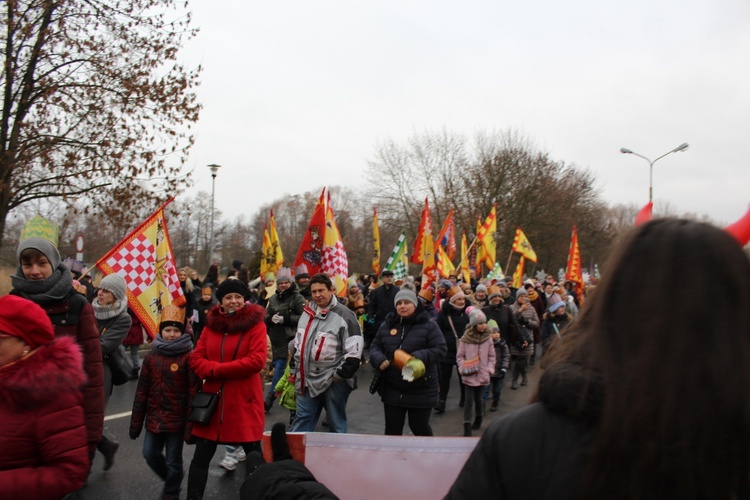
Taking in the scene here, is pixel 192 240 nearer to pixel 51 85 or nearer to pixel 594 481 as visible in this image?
pixel 51 85

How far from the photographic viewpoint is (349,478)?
7.29ft

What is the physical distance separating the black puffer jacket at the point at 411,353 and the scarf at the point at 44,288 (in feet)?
9.53

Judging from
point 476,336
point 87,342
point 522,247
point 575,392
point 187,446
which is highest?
point 522,247

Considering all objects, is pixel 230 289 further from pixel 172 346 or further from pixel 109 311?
pixel 109 311

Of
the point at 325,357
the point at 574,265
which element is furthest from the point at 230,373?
the point at 574,265

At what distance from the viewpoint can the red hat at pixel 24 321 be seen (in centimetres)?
228

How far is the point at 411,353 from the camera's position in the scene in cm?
545

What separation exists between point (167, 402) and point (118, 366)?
88 cm

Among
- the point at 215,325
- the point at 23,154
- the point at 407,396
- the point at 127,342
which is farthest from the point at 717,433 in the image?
the point at 23,154

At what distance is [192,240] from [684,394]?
6574 cm

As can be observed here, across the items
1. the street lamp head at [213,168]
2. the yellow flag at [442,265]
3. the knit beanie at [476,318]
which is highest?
the street lamp head at [213,168]

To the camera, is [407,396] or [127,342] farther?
[127,342]

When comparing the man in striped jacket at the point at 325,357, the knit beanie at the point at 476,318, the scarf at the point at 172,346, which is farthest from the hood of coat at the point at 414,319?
the scarf at the point at 172,346

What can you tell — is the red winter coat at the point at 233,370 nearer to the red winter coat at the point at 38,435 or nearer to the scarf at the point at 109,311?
the scarf at the point at 109,311
